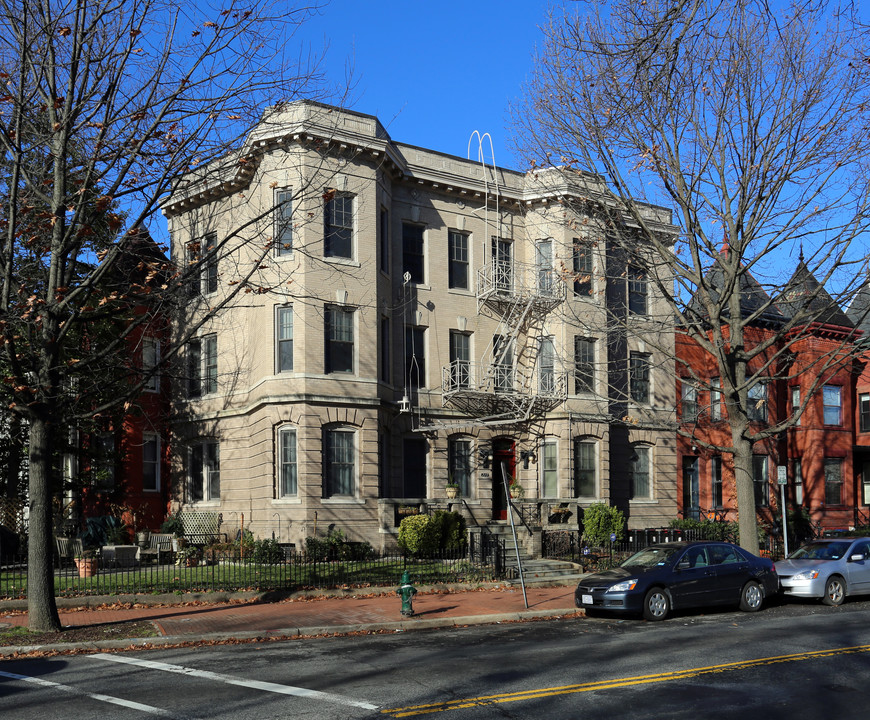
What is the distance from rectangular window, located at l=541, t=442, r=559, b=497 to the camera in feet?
101

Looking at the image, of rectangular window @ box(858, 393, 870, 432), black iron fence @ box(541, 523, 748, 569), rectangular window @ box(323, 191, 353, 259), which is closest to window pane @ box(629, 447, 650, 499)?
black iron fence @ box(541, 523, 748, 569)

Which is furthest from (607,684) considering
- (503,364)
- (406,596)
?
(503,364)

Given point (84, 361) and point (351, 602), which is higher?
point (84, 361)

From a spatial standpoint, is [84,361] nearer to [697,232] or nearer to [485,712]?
[485,712]

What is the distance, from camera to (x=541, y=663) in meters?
11.7

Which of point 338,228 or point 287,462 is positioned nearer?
point 287,462

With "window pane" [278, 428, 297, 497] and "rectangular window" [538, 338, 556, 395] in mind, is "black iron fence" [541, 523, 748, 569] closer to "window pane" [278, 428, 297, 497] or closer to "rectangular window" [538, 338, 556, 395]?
"rectangular window" [538, 338, 556, 395]

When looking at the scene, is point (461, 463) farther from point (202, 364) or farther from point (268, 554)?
point (202, 364)

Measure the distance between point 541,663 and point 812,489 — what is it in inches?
1166

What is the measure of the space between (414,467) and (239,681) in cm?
1885

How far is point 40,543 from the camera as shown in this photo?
14.9 m

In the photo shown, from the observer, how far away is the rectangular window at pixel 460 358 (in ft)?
98.3

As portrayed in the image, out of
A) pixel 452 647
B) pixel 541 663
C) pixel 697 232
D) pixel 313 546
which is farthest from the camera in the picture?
pixel 313 546

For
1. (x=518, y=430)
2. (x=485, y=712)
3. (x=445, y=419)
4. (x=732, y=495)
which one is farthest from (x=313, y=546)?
(x=732, y=495)
